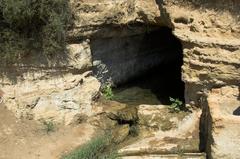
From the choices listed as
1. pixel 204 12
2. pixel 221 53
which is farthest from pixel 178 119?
pixel 204 12

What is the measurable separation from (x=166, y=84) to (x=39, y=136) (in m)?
4.92

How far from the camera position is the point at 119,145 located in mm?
10734

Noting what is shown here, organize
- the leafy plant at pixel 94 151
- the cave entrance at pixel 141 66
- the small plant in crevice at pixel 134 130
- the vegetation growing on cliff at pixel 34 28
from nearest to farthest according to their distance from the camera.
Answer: the leafy plant at pixel 94 151, the vegetation growing on cliff at pixel 34 28, the small plant in crevice at pixel 134 130, the cave entrance at pixel 141 66

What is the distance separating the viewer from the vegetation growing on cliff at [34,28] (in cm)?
1068

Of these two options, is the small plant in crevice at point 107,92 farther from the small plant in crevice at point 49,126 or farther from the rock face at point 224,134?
the rock face at point 224,134

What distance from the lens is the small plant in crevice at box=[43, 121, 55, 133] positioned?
36.5ft

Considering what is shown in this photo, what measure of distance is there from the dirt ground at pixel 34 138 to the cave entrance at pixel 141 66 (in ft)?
7.15

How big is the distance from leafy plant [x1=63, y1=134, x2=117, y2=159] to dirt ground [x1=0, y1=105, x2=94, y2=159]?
0.32 m

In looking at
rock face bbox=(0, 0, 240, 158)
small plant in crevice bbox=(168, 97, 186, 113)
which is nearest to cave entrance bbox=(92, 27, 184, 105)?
rock face bbox=(0, 0, 240, 158)

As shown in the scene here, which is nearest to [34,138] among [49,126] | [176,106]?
[49,126]

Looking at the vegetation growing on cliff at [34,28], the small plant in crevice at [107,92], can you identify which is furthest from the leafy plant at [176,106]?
the vegetation growing on cliff at [34,28]

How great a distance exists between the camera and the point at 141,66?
14641mm

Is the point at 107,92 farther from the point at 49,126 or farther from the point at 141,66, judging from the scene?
the point at 49,126

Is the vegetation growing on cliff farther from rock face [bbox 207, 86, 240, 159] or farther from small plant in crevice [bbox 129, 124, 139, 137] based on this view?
rock face [bbox 207, 86, 240, 159]
